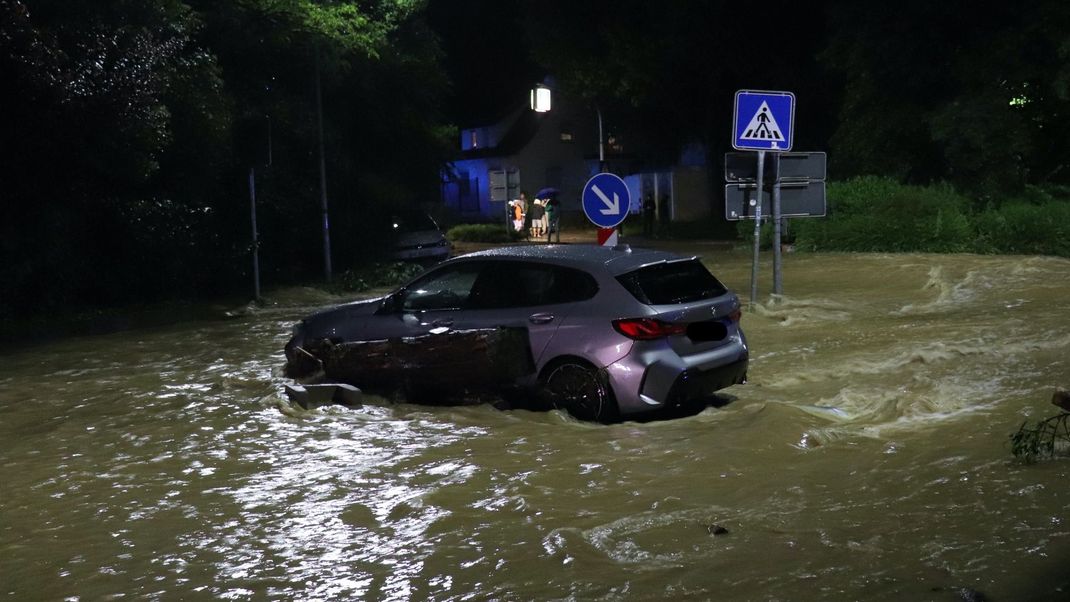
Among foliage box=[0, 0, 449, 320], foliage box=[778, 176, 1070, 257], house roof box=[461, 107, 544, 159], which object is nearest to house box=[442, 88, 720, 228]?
house roof box=[461, 107, 544, 159]

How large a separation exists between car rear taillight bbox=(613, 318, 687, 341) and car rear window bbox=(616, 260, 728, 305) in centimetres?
19

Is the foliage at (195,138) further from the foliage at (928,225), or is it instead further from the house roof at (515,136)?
the house roof at (515,136)

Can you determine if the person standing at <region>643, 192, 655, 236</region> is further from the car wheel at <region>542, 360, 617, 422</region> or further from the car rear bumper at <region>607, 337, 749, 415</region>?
the car rear bumper at <region>607, 337, 749, 415</region>

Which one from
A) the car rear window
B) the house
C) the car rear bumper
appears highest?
the house

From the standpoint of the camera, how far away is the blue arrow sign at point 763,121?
15.6 meters

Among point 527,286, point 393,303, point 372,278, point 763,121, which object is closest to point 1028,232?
point 763,121

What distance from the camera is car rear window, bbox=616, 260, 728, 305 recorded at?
9531 mm

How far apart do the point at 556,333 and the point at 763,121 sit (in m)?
7.03

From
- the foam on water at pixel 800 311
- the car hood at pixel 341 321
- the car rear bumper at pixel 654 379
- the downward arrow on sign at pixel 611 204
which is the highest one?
the downward arrow on sign at pixel 611 204

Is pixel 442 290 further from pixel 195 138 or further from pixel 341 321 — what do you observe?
pixel 195 138

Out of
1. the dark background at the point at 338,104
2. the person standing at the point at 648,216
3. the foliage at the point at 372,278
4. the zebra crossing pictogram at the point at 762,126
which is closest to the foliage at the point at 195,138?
the dark background at the point at 338,104

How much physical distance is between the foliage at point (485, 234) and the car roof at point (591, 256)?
34.8 m

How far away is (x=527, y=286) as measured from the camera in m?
10.1

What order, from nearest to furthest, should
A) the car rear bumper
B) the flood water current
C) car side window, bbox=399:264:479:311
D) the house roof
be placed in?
the flood water current, the car rear bumper, car side window, bbox=399:264:479:311, the house roof
